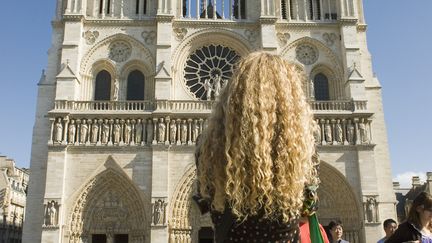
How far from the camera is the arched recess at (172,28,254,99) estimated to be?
21.6 m

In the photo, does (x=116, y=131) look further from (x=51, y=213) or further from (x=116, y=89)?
(x=51, y=213)

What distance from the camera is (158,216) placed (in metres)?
18.5

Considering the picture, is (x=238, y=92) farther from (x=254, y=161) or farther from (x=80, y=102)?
(x=80, y=102)

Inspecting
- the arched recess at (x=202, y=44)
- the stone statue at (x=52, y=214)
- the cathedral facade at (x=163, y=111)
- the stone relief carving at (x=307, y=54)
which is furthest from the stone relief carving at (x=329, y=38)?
the stone statue at (x=52, y=214)

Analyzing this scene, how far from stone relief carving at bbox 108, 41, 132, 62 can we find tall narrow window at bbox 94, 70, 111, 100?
2.71 feet

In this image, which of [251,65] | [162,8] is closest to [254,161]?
[251,65]

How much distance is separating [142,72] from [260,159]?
2030cm

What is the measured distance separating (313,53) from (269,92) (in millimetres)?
20884

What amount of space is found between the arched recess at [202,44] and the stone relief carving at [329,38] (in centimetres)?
351

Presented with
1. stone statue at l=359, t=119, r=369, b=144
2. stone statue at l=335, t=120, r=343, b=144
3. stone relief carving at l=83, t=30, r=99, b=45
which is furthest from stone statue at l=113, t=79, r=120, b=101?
stone statue at l=359, t=119, r=369, b=144

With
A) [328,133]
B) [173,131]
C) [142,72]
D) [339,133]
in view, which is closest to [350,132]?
[339,133]

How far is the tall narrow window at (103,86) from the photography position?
852 inches

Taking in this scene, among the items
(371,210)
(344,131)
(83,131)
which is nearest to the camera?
(371,210)

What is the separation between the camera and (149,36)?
2181cm
